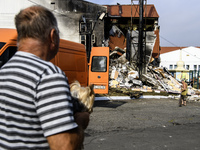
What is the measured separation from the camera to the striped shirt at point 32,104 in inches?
42.6

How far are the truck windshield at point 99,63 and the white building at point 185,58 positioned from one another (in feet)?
132

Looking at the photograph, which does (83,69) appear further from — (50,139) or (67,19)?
(67,19)

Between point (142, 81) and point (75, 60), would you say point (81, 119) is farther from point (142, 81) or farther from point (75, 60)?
point (142, 81)

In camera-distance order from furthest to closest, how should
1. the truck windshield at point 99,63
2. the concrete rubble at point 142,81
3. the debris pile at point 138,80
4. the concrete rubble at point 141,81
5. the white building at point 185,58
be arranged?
the white building at point 185,58
the debris pile at point 138,80
the concrete rubble at point 142,81
the concrete rubble at point 141,81
the truck windshield at point 99,63

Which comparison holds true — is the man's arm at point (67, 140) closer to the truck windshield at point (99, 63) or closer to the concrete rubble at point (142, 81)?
the truck windshield at point (99, 63)

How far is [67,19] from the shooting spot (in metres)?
Result: 22.6

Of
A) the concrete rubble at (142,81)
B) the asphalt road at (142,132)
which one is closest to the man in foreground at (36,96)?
the asphalt road at (142,132)

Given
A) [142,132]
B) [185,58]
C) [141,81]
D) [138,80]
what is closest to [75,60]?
[142,132]

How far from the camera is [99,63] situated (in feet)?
36.8

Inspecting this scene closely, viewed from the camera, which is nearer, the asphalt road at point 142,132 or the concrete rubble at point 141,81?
the asphalt road at point 142,132

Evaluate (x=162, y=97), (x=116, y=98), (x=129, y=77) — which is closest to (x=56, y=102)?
(x=116, y=98)

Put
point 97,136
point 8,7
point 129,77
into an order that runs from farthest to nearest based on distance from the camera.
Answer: point 8,7
point 129,77
point 97,136

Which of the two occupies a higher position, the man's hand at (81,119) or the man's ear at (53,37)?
the man's ear at (53,37)

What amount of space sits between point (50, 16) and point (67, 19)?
875 inches
